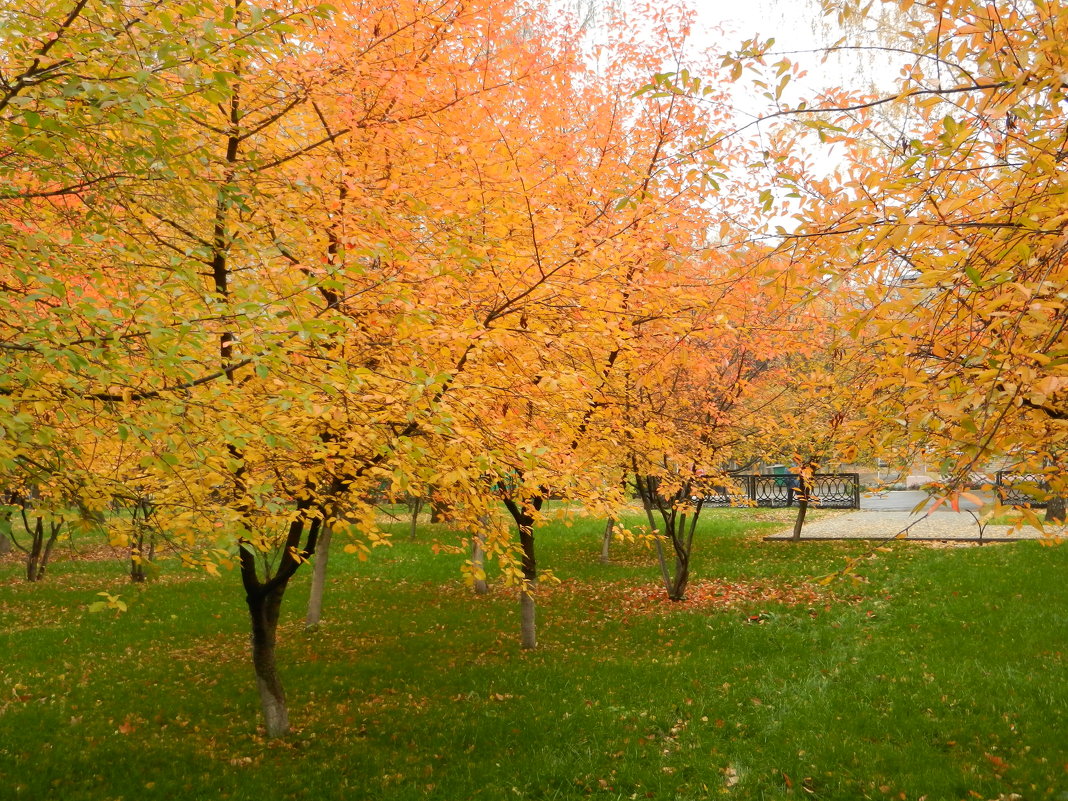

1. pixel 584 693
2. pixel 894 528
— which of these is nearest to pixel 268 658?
pixel 584 693

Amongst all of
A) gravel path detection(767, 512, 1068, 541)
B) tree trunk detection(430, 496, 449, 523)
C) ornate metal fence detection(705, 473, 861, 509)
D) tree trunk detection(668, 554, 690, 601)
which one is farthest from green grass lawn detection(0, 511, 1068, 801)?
ornate metal fence detection(705, 473, 861, 509)

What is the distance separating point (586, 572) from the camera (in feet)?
57.6

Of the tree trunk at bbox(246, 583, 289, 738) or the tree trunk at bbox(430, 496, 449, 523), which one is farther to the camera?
the tree trunk at bbox(430, 496, 449, 523)

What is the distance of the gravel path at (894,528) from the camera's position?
65.0ft

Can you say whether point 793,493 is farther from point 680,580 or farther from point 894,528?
point 680,580

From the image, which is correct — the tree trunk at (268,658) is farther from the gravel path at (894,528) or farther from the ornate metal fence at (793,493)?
the ornate metal fence at (793,493)

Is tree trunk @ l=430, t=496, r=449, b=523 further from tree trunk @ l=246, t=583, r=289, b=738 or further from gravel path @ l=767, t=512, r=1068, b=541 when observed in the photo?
gravel path @ l=767, t=512, r=1068, b=541

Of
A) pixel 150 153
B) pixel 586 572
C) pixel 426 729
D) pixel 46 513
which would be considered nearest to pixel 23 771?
pixel 426 729

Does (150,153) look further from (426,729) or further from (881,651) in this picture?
(881,651)

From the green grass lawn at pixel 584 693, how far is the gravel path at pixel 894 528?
499 centimetres

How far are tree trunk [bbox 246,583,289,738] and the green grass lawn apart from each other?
0.24 m

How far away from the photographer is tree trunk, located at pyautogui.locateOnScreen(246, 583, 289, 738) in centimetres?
778

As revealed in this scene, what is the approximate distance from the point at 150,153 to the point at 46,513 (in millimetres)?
2222

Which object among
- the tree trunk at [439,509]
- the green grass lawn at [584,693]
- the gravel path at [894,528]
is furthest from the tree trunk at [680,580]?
the gravel path at [894,528]
